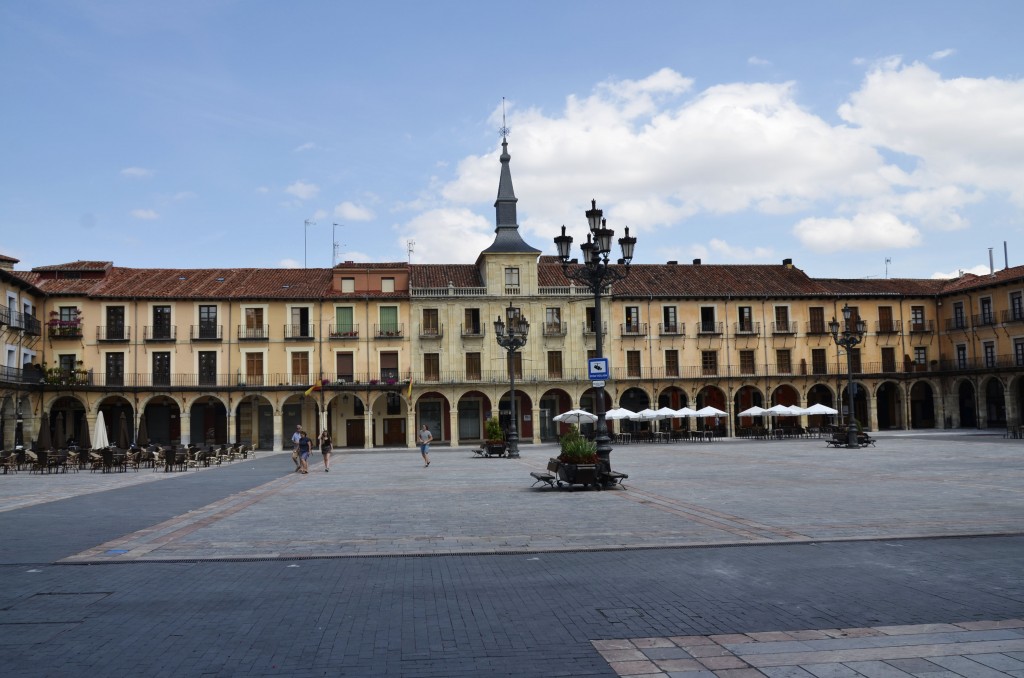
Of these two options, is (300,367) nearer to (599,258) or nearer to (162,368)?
(162,368)

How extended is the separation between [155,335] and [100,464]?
791 inches

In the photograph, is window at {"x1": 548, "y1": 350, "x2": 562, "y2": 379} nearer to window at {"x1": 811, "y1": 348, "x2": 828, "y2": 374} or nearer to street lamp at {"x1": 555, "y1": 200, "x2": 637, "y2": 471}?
window at {"x1": 811, "y1": 348, "x2": 828, "y2": 374}

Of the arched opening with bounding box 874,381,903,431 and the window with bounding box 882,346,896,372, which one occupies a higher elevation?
the window with bounding box 882,346,896,372

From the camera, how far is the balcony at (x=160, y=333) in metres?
45.9

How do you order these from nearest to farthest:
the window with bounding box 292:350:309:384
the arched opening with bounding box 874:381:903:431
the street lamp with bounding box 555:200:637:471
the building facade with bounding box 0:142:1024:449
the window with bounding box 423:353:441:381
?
the street lamp with bounding box 555:200:637:471
the building facade with bounding box 0:142:1024:449
the window with bounding box 292:350:309:384
the window with bounding box 423:353:441:381
the arched opening with bounding box 874:381:903:431

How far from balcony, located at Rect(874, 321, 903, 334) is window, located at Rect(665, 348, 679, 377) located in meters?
13.6

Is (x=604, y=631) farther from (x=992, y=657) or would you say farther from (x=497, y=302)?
(x=497, y=302)

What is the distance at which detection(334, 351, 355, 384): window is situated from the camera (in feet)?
157

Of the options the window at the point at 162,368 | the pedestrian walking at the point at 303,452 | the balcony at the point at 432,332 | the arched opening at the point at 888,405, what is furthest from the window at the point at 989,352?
the window at the point at 162,368

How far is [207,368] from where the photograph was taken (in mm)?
46625

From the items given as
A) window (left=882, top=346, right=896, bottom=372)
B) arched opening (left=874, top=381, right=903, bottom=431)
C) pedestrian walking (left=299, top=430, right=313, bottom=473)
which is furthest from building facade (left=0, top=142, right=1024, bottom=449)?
pedestrian walking (left=299, top=430, right=313, bottom=473)

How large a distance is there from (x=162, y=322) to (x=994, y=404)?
50.6 m

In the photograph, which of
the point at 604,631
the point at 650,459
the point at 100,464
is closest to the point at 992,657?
the point at 604,631

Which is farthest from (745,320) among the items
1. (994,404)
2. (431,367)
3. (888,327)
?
(431,367)
